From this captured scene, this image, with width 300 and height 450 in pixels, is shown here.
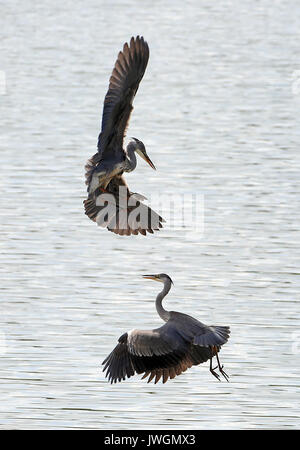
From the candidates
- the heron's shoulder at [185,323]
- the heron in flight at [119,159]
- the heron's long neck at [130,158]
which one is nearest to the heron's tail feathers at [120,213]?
the heron in flight at [119,159]

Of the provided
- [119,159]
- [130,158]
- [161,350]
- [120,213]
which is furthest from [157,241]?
[161,350]

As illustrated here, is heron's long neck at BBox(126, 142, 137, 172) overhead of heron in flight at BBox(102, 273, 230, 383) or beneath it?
overhead

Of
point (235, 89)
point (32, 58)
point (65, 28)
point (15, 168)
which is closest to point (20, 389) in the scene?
point (15, 168)

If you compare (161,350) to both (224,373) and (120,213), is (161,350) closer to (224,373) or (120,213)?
(224,373)

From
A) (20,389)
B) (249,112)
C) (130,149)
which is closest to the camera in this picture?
(20,389)

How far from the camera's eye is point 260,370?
13023mm

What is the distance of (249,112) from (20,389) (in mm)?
15683

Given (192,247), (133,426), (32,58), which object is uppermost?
(32,58)

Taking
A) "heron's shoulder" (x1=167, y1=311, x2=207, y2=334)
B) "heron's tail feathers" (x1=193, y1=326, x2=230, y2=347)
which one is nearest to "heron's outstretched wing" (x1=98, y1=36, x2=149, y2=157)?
"heron's shoulder" (x1=167, y1=311, x2=207, y2=334)

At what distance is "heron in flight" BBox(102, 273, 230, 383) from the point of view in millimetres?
11953

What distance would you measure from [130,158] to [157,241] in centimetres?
522

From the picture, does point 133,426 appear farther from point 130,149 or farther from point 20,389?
point 130,149

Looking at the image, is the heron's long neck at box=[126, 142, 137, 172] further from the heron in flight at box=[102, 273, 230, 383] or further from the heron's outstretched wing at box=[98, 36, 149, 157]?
the heron in flight at box=[102, 273, 230, 383]

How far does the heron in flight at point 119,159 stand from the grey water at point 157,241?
51.0 inches
